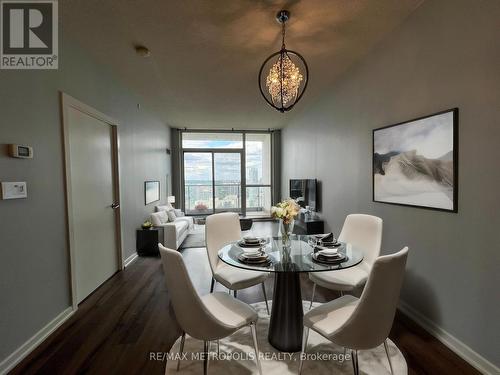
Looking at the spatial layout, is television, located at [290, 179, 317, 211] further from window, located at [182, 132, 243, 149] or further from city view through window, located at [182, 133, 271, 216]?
window, located at [182, 132, 243, 149]

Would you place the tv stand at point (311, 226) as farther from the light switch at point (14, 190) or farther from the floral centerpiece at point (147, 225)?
the light switch at point (14, 190)

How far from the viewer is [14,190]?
5.48 ft

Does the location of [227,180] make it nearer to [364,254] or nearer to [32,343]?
[364,254]

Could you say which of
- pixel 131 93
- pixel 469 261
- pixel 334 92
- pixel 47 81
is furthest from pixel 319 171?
pixel 47 81

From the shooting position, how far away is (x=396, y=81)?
7.49 feet

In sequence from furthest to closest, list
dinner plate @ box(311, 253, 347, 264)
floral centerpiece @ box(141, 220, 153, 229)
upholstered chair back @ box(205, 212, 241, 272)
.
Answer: floral centerpiece @ box(141, 220, 153, 229) → upholstered chair back @ box(205, 212, 241, 272) → dinner plate @ box(311, 253, 347, 264)

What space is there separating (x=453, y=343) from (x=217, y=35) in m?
3.36

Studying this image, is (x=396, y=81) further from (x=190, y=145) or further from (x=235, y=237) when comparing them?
(x=190, y=145)

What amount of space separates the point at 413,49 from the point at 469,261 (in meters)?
1.83

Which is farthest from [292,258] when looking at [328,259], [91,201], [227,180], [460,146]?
[227,180]

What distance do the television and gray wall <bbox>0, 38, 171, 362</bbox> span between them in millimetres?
3568

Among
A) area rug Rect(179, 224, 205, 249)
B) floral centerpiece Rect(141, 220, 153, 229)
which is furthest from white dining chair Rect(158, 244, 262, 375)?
area rug Rect(179, 224, 205, 249)

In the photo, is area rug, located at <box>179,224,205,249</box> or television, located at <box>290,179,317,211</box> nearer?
television, located at <box>290,179,317,211</box>

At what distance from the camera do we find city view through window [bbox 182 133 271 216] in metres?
7.18
